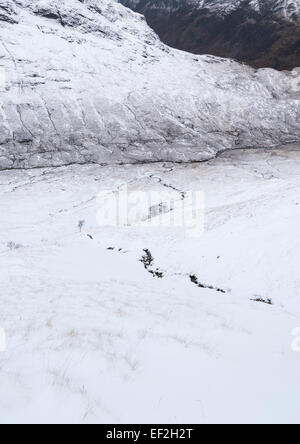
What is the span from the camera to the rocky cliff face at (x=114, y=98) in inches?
2515

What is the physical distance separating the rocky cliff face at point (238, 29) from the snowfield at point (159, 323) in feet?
351

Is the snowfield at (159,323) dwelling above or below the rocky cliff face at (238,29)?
below

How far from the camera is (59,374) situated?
4352 millimetres

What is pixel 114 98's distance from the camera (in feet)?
231

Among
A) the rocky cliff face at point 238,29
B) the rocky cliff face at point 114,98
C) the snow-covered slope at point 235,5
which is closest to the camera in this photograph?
the rocky cliff face at point 114,98

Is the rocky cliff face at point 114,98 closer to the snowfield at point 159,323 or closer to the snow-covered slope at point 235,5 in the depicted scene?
the snowfield at point 159,323

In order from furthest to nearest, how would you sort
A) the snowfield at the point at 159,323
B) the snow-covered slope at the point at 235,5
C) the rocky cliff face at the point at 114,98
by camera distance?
1. the snow-covered slope at the point at 235,5
2. the rocky cliff face at the point at 114,98
3. the snowfield at the point at 159,323

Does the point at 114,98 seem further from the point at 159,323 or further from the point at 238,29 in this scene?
the point at 238,29

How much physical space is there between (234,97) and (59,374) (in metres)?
85.1

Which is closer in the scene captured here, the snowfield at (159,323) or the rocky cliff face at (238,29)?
the snowfield at (159,323)

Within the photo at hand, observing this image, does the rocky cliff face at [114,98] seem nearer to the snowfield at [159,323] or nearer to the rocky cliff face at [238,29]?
the rocky cliff face at [238,29]

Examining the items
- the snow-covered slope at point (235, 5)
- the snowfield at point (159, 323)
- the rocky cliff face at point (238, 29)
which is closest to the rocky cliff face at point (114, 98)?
the rocky cliff face at point (238, 29)

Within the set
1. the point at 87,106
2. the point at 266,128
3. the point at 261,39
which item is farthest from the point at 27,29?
the point at 261,39

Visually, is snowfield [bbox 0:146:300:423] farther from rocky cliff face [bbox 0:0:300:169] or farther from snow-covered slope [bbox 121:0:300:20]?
snow-covered slope [bbox 121:0:300:20]
